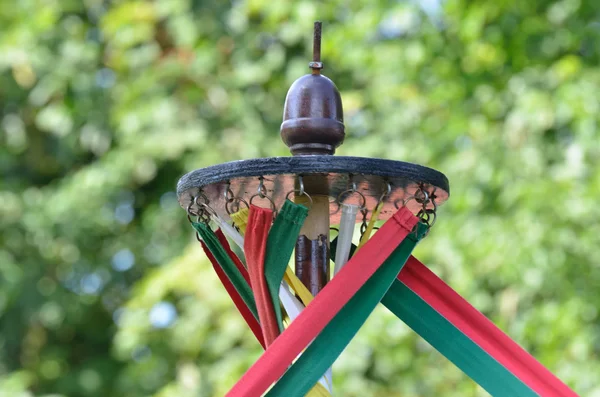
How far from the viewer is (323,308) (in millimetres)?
1012

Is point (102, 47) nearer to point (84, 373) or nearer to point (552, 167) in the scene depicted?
point (84, 373)

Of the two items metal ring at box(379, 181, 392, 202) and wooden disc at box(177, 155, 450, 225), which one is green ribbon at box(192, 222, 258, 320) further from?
metal ring at box(379, 181, 392, 202)

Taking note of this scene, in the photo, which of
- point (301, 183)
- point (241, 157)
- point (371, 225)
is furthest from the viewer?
point (241, 157)

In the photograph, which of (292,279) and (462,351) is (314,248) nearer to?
(292,279)

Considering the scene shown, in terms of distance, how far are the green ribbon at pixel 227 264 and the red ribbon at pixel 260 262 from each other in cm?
8

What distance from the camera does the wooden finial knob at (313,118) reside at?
1.11 metres

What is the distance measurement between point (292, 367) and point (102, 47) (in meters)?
3.48

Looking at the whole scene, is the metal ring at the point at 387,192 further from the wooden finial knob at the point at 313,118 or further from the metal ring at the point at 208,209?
the metal ring at the point at 208,209

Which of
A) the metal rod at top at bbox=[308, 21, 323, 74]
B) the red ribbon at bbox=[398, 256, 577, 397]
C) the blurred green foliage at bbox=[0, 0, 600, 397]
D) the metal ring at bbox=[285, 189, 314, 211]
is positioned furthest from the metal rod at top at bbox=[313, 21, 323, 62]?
the blurred green foliage at bbox=[0, 0, 600, 397]

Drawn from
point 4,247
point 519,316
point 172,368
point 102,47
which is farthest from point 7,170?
point 519,316

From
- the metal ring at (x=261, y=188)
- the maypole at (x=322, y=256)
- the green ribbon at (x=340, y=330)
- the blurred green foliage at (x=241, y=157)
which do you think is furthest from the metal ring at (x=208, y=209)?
the blurred green foliage at (x=241, y=157)

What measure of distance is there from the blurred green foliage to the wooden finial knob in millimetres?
1657

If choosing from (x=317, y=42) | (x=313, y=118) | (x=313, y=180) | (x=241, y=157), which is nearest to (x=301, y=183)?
(x=313, y=180)

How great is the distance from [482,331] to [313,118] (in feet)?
1.19
